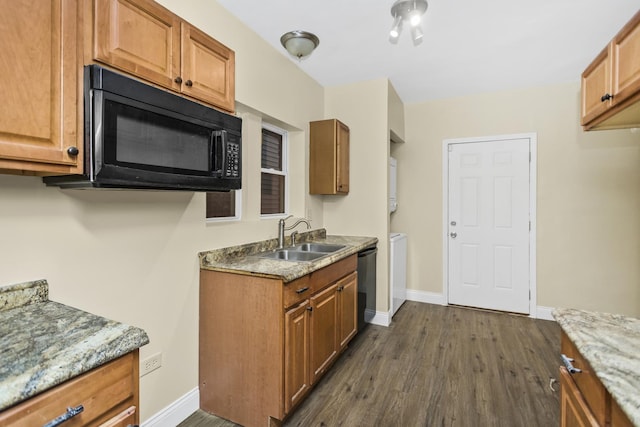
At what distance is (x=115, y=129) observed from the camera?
1195 mm

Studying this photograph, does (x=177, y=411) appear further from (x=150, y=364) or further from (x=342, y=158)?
(x=342, y=158)

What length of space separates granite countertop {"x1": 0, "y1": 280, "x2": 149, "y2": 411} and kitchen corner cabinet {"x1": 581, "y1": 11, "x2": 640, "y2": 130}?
2074 mm

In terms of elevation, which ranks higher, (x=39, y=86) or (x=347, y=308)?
(x=39, y=86)

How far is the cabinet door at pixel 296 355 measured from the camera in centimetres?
183

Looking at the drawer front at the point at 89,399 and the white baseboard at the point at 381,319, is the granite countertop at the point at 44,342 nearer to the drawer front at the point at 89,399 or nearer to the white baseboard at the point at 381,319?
the drawer front at the point at 89,399

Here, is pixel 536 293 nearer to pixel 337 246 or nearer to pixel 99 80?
pixel 337 246

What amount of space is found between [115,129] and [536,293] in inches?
168

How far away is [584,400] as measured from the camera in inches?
38.9

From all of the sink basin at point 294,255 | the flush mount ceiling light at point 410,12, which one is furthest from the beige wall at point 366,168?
the flush mount ceiling light at point 410,12

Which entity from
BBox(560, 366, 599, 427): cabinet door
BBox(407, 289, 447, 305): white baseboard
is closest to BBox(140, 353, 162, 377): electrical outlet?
BBox(560, 366, 599, 427): cabinet door

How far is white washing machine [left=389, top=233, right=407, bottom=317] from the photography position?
360 cm

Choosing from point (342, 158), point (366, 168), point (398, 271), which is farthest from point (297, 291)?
point (398, 271)

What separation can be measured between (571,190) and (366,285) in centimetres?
253

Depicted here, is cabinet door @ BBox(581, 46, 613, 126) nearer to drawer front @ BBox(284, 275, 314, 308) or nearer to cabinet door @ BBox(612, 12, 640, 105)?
cabinet door @ BBox(612, 12, 640, 105)
